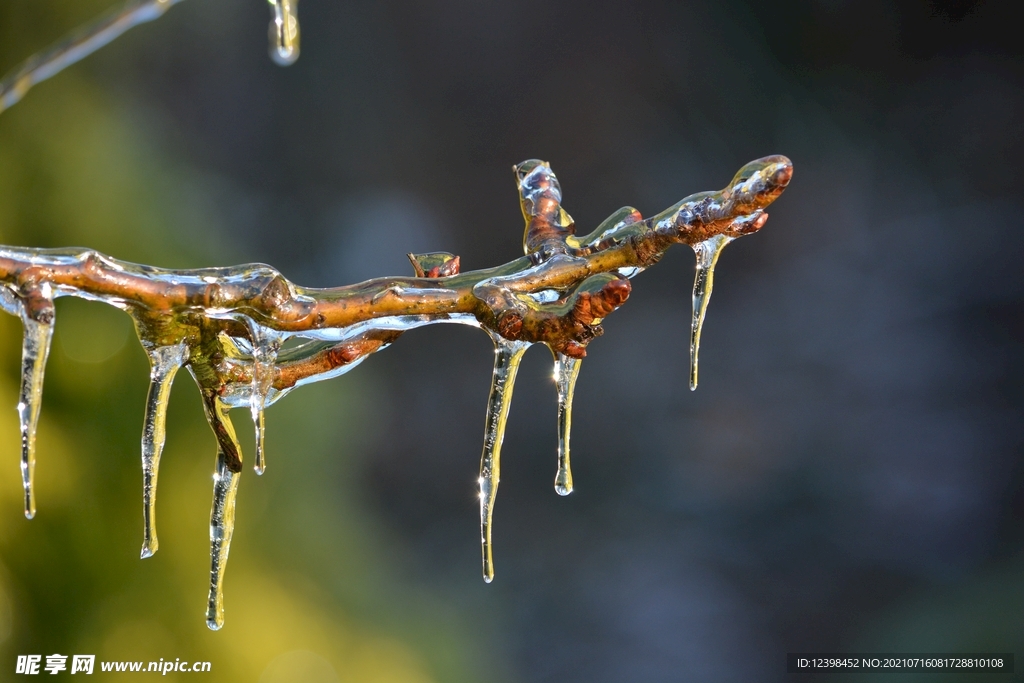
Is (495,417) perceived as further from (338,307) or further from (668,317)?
(668,317)

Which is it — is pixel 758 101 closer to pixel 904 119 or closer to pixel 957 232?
pixel 904 119

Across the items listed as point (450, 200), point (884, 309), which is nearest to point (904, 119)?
point (884, 309)

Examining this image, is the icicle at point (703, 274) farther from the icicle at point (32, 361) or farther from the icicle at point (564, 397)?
the icicle at point (32, 361)

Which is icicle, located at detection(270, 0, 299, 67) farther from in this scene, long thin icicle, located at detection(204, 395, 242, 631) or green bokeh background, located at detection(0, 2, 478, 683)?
green bokeh background, located at detection(0, 2, 478, 683)

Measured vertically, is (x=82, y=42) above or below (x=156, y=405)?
above

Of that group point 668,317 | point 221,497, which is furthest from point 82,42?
point 668,317

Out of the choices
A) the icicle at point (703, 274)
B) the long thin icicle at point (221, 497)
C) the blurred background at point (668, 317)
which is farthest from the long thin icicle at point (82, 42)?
the blurred background at point (668, 317)
